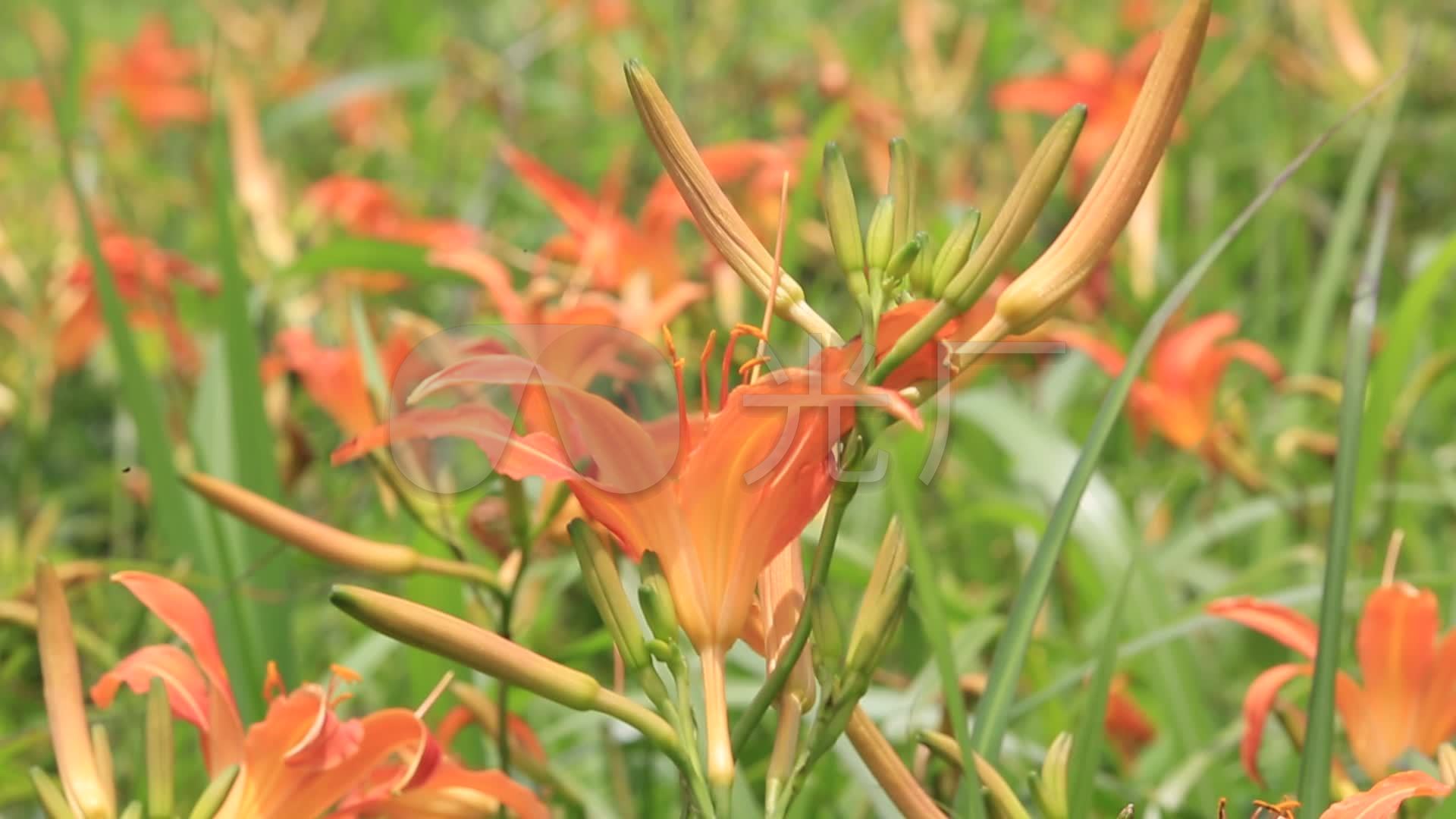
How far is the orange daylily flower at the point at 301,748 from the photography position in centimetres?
64

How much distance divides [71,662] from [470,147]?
2.64m

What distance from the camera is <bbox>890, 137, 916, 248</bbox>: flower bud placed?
23.1 inches

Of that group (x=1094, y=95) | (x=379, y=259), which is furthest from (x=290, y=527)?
(x=1094, y=95)

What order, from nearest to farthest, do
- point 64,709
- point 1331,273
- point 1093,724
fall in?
point 64,709
point 1093,724
point 1331,273

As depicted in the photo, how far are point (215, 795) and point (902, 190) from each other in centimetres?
38

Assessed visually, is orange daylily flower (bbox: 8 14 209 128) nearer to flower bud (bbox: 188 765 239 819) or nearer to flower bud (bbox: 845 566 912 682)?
flower bud (bbox: 188 765 239 819)

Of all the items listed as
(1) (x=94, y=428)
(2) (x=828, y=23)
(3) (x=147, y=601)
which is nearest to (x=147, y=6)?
(2) (x=828, y=23)

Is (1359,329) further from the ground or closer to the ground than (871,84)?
Result: closer to the ground

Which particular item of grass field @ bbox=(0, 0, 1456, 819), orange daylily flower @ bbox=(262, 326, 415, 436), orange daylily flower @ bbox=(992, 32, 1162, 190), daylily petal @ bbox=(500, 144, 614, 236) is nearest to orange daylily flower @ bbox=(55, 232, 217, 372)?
grass field @ bbox=(0, 0, 1456, 819)

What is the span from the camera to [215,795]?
0.63 metres

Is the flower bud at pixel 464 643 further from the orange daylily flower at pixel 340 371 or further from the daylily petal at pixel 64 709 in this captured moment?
the orange daylily flower at pixel 340 371

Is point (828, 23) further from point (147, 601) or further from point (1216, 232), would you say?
point (147, 601)

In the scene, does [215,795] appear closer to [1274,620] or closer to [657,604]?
[657,604]

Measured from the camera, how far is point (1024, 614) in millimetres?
673
